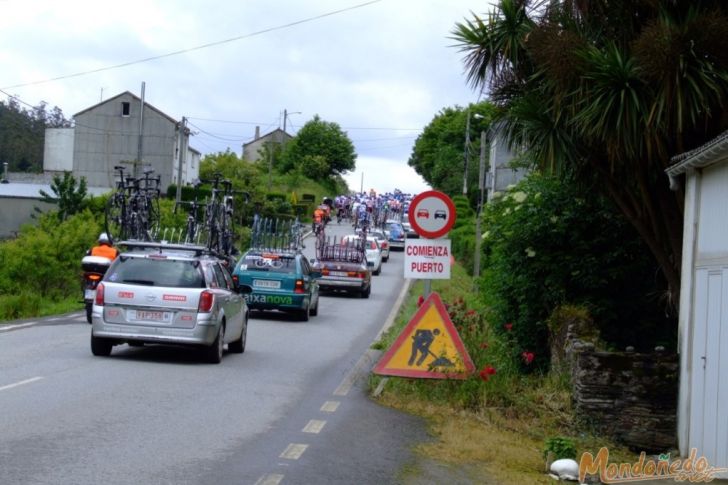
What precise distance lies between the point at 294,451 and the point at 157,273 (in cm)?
692

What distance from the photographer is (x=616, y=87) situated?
11688 millimetres

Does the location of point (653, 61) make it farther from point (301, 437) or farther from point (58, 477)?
point (58, 477)

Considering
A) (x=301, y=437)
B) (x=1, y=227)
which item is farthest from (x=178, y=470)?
(x=1, y=227)

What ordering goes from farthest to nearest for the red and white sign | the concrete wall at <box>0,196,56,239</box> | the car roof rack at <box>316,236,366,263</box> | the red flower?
the concrete wall at <box>0,196,56,239</box> → the car roof rack at <box>316,236,366,263</box> → the red and white sign → the red flower

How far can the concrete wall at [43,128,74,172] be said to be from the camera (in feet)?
300

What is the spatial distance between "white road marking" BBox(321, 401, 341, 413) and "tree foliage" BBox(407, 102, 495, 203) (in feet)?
194

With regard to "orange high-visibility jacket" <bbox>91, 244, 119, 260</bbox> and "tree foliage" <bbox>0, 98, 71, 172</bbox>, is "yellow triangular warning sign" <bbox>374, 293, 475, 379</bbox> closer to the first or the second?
"orange high-visibility jacket" <bbox>91, 244, 119, 260</bbox>

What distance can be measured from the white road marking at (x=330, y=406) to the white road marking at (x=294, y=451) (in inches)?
90.3

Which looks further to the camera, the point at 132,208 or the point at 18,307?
the point at 132,208

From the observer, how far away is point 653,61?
11.3 metres

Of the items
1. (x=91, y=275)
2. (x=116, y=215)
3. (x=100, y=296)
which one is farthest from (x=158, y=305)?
(x=116, y=215)

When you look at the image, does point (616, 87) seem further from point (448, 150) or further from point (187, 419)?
point (448, 150)

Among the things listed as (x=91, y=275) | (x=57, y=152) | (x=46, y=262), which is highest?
(x=57, y=152)

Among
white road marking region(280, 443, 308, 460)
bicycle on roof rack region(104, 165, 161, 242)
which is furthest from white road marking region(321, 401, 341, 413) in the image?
bicycle on roof rack region(104, 165, 161, 242)
